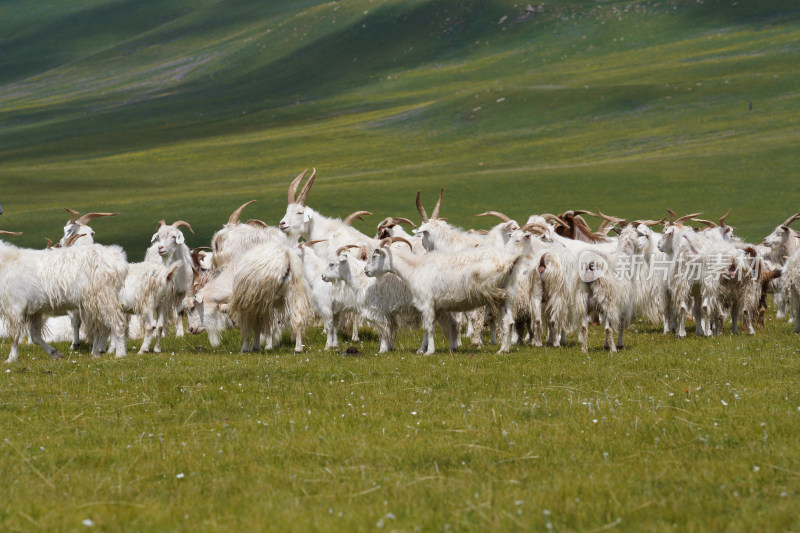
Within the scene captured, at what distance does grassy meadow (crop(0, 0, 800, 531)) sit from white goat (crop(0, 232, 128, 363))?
0.70m

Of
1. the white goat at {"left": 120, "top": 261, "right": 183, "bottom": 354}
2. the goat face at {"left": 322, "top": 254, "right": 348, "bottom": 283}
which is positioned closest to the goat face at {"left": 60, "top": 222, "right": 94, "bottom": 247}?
the white goat at {"left": 120, "top": 261, "right": 183, "bottom": 354}

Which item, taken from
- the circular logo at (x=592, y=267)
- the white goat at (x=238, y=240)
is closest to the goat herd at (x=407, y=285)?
the circular logo at (x=592, y=267)

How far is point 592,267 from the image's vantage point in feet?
43.9

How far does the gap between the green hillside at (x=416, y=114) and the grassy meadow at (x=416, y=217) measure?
42cm

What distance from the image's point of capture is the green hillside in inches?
1784

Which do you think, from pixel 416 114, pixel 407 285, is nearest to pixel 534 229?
pixel 407 285

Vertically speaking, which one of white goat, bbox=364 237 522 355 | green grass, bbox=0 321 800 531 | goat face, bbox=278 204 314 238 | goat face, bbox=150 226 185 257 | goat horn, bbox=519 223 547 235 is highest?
goat face, bbox=278 204 314 238

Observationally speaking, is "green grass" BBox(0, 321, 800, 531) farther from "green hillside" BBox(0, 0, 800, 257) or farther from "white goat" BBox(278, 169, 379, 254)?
"green hillside" BBox(0, 0, 800, 257)

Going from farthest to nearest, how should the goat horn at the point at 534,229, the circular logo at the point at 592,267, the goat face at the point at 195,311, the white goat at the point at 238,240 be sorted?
1. the white goat at the point at 238,240
2. the goat face at the point at 195,311
3. the goat horn at the point at 534,229
4. the circular logo at the point at 592,267

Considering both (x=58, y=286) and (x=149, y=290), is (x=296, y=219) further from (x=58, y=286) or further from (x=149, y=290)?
(x=58, y=286)

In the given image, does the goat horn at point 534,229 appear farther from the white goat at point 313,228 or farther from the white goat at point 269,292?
the white goat at point 269,292

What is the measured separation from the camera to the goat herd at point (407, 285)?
513 inches

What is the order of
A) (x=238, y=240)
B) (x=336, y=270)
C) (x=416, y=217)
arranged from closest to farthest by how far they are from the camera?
(x=336, y=270), (x=238, y=240), (x=416, y=217)

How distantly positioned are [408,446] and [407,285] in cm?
667
